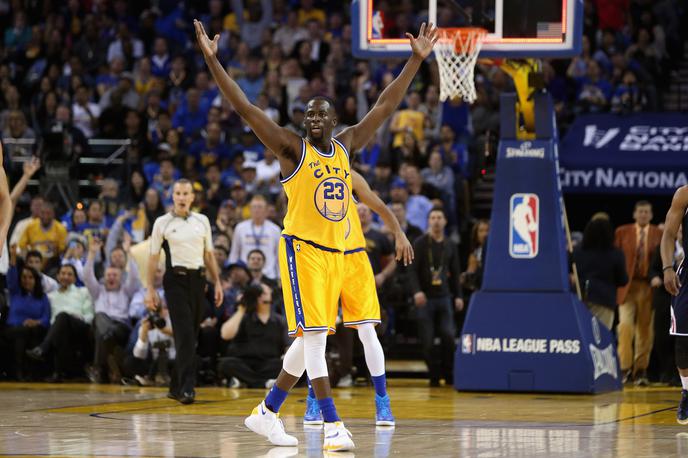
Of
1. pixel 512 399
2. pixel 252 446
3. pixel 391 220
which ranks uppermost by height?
pixel 391 220

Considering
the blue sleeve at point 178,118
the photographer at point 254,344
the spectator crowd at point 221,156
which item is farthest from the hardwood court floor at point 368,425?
the blue sleeve at point 178,118

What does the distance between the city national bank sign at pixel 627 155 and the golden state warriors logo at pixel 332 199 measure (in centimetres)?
1058

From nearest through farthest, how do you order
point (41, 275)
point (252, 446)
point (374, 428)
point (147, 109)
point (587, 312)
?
1. point (252, 446)
2. point (374, 428)
3. point (587, 312)
4. point (41, 275)
5. point (147, 109)

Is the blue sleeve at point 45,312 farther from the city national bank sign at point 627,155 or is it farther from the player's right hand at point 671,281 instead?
the player's right hand at point 671,281

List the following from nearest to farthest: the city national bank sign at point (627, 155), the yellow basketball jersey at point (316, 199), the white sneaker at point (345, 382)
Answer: the yellow basketball jersey at point (316, 199) < the white sneaker at point (345, 382) < the city national bank sign at point (627, 155)

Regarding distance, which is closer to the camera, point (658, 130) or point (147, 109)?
point (658, 130)

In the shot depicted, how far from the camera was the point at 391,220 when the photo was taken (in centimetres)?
1013

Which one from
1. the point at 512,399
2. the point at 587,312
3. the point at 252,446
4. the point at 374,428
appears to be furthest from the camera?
the point at 587,312

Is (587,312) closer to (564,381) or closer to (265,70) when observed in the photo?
(564,381)

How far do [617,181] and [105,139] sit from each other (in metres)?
9.22

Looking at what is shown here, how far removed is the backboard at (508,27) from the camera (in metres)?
13.4

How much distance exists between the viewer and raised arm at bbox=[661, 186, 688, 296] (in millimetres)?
10344

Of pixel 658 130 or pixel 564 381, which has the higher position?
pixel 658 130

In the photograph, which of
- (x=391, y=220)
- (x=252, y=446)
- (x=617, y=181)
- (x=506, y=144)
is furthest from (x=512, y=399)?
(x=617, y=181)
